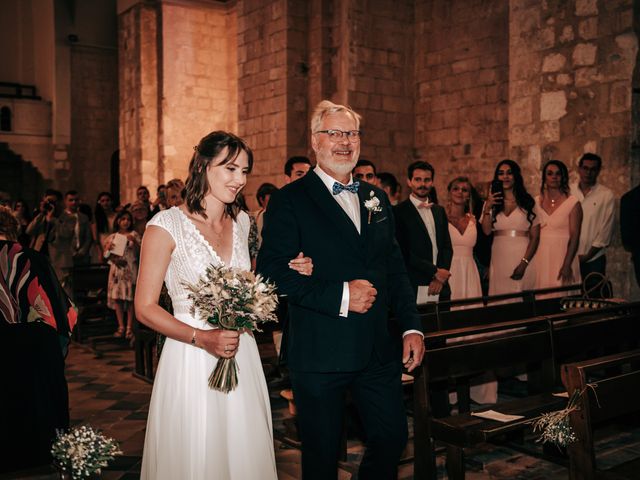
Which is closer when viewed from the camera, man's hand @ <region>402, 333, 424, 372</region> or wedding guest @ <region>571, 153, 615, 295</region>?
man's hand @ <region>402, 333, 424, 372</region>

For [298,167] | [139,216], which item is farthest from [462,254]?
[139,216]

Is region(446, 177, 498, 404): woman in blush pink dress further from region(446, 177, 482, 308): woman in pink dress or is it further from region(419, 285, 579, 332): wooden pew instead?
region(419, 285, 579, 332): wooden pew

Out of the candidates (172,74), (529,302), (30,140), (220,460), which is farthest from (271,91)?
(30,140)

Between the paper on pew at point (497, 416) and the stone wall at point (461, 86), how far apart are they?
7751mm

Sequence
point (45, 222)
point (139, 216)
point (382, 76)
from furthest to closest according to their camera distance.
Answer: point (382, 76)
point (45, 222)
point (139, 216)

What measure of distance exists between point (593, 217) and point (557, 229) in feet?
1.58

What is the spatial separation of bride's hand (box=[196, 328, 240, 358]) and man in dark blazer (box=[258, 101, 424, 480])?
347mm

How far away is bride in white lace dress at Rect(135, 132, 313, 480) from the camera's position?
2.36m

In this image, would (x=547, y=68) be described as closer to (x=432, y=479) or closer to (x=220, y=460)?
(x=432, y=479)

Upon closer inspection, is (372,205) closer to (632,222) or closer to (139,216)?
(632,222)

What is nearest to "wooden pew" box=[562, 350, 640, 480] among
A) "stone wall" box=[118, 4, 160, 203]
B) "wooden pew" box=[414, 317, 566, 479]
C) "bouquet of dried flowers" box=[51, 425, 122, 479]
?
"wooden pew" box=[414, 317, 566, 479]

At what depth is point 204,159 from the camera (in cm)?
252

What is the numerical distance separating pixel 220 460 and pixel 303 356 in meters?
0.48

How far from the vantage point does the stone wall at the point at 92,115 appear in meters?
19.1
